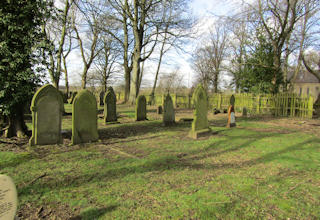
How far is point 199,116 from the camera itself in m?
7.54

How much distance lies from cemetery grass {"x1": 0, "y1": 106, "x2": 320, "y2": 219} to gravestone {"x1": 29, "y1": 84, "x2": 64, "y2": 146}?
0.30m

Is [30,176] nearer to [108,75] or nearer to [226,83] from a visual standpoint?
[108,75]

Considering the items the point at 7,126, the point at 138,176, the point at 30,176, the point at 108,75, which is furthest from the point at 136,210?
the point at 108,75

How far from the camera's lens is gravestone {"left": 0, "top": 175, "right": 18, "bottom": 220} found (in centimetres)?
186

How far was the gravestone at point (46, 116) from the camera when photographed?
5.46 m

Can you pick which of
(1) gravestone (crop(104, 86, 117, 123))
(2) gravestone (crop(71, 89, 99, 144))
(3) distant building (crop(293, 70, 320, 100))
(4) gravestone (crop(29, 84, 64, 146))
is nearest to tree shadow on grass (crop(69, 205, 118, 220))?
(2) gravestone (crop(71, 89, 99, 144))

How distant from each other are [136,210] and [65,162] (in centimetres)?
256

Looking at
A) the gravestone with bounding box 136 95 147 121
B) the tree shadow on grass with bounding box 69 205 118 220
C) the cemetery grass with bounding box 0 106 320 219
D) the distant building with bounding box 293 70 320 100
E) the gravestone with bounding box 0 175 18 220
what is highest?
the distant building with bounding box 293 70 320 100

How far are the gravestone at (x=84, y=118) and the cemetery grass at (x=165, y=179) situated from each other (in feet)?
0.98

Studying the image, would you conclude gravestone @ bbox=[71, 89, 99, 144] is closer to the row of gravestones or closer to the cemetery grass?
the row of gravestones

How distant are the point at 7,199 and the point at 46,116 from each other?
4.20 meters

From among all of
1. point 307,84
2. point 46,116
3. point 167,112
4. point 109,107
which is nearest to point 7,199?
point 46,116

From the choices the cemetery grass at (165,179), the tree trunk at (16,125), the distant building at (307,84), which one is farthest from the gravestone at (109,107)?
the distant building at (307,84)

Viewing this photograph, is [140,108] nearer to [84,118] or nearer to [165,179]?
[84,118]
